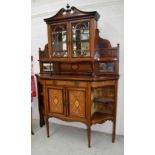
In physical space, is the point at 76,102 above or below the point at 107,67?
below

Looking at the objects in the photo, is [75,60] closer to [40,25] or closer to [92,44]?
[92,44]

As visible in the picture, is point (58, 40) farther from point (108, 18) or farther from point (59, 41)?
point (108, 18)

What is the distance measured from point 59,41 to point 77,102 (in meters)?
1.04

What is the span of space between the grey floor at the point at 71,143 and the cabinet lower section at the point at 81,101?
0.19 metres

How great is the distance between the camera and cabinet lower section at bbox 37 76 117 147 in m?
2.31

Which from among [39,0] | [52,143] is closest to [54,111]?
[52,143]

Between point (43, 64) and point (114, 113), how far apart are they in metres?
1.62

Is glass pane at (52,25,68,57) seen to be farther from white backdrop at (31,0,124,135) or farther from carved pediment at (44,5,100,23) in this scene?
white backdrop at (31,0,124,135)

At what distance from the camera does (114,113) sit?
2488 millimetres

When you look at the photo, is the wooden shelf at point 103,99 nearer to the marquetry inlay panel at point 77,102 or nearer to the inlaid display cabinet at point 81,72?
the inlaid display cabinet at point 81,72

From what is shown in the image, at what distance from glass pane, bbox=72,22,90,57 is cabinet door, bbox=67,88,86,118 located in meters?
0.56

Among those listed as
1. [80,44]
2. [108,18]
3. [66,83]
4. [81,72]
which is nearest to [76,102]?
[66,83]

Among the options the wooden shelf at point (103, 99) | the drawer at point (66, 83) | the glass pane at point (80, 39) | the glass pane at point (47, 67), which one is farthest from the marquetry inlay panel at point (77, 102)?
the glass pane at point (47, 67)

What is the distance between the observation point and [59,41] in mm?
2635
